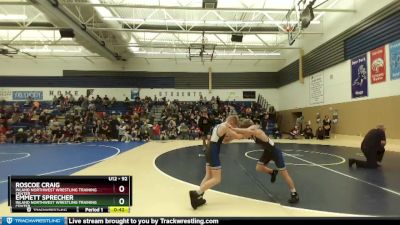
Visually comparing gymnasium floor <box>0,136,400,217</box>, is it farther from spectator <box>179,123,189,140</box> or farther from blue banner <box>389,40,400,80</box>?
spectator <box>179,123,189,140</box>

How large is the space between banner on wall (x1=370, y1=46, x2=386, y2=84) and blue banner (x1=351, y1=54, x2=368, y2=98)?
0.51 metres

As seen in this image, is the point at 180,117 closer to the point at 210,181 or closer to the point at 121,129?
the point at 121,129

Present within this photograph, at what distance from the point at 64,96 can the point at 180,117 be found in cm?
1092

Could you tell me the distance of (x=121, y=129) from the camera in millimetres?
21188

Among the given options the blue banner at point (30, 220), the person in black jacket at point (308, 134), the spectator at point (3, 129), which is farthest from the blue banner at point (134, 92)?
the blue banner at point (30, 220)

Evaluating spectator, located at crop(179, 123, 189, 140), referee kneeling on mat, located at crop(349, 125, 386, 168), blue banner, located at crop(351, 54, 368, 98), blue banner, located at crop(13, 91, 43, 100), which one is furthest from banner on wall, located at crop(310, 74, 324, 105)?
blue banner, located at crop(13, 91, 43, 100)

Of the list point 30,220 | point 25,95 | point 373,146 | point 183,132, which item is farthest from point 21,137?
point 30,220

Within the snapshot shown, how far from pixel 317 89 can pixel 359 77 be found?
15.8ft

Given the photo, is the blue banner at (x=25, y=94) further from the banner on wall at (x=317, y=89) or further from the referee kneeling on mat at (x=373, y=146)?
the referee kneeling on mat at (x=373, y=146)

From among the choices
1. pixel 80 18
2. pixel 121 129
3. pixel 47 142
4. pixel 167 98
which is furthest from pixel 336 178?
pixel 167 98

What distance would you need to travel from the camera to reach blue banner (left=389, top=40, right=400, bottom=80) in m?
13.0

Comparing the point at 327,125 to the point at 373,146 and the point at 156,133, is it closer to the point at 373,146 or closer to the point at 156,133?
the point at 156,133
